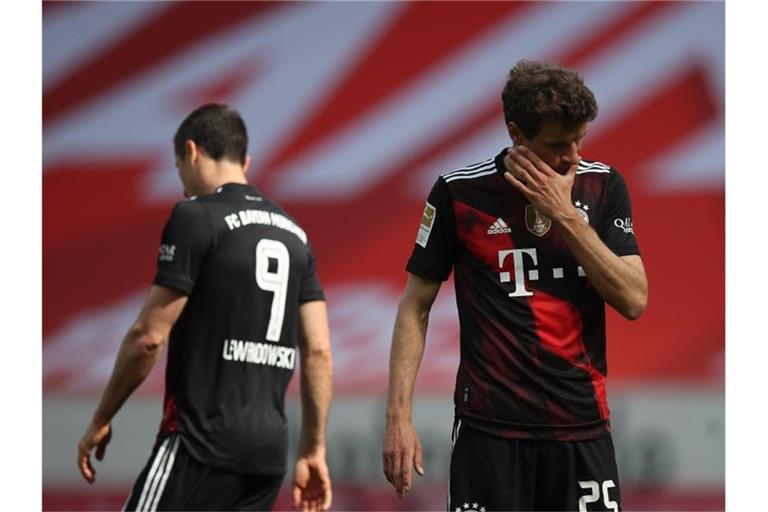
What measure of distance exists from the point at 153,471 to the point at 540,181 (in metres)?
1.61

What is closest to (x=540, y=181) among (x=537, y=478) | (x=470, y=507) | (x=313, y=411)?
(x=537, y=478)

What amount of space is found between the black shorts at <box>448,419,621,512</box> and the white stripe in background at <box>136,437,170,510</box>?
1.07 meters

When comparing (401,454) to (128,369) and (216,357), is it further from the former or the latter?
(128,369)

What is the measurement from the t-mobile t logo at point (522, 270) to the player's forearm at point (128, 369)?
1.21m

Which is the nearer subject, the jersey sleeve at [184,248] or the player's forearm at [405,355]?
the player's forearm at [405,355]

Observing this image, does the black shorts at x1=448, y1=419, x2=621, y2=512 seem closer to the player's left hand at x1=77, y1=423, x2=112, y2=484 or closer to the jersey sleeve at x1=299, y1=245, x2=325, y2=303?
the jersey sleeve at x1=299, y1=245, x2=325, y2=303

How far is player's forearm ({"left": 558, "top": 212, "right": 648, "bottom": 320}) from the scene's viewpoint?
2.99m

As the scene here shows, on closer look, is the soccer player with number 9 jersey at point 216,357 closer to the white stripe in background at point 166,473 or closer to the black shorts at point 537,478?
the white stripe in background at point 166,473

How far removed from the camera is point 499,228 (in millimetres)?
3178

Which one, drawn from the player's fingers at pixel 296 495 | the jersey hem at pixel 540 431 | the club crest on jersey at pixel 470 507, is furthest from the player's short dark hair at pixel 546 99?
the player's fingers at pixel 296 495

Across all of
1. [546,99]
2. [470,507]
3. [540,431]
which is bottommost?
[470,507]

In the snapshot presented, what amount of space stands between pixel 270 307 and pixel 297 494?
72 cm

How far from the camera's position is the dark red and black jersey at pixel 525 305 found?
10.2 feet

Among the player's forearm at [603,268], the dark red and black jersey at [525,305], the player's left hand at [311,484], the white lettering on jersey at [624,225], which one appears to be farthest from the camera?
the player's left hand at [311,484]
